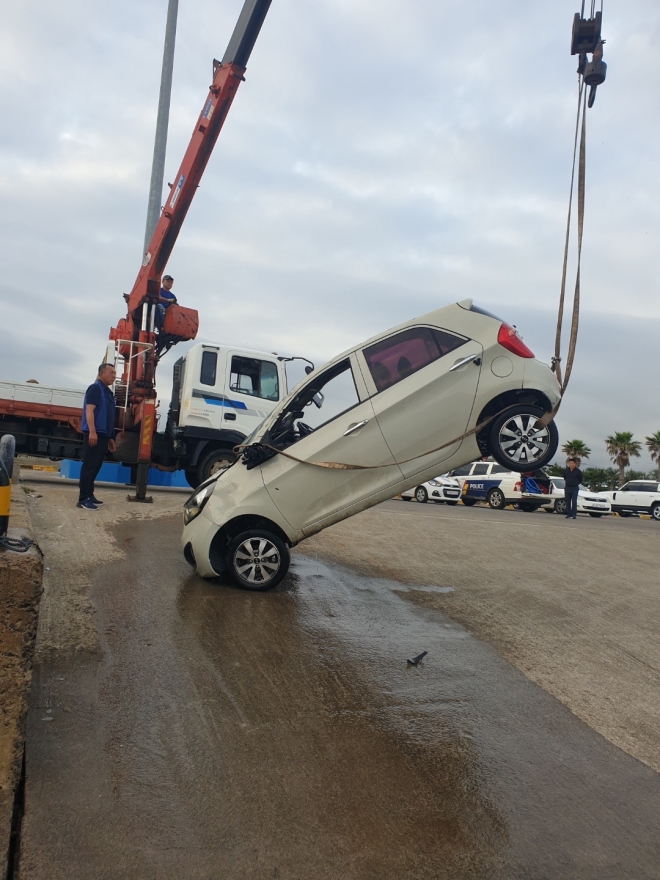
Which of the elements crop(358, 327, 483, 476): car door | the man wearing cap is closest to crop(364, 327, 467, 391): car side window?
crop(358, 327, 483, 476): car door

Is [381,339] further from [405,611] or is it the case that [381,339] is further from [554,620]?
[554,620]

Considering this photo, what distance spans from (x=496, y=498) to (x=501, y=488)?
43 centimetres

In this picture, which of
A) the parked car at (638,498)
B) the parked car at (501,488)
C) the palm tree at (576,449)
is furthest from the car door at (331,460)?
the palm tree at (576,449)

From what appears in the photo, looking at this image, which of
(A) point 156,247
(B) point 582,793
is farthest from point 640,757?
(A) point 156,247

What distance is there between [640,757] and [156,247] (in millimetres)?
11654

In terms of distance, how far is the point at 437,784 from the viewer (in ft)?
11.7

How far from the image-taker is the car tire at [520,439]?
638cm

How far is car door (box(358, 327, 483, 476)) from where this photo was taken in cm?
637

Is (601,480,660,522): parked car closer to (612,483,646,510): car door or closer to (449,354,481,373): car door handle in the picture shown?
(612,483,646,510): car door

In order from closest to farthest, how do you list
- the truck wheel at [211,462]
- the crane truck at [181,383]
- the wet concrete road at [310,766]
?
1. the wet concrete road at [310,766]
2. the crane truck at [181,383]
3. the truck wheel at [211,462]

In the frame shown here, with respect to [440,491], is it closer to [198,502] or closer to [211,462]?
[211,462]

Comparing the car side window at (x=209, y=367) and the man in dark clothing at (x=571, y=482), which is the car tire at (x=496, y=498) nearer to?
the man in dark clothing at (x=571, y=482)

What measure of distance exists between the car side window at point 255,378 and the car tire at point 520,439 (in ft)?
25.3

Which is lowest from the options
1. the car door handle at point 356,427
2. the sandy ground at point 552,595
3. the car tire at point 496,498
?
the sandy ground at point 552,595
